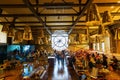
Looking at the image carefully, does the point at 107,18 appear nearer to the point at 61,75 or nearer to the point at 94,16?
the point at 94,16

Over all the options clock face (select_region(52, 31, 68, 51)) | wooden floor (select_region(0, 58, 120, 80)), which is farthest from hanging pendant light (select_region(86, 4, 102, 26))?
clock face (select_region(52, 31, 68, 51))

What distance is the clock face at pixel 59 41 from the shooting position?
76.2 ft

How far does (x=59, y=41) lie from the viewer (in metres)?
23.8

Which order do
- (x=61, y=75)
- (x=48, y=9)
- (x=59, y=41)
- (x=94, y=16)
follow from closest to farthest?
(x=94, y=16) < (x=48, y=9) < (x=61, y=75) < (x=59, y=41)

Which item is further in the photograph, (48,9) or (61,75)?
(61,75)

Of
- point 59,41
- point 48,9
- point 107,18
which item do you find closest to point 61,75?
point 48,9

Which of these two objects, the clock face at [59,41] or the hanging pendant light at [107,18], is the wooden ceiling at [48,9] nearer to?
the hanging pendant light at [107,18]

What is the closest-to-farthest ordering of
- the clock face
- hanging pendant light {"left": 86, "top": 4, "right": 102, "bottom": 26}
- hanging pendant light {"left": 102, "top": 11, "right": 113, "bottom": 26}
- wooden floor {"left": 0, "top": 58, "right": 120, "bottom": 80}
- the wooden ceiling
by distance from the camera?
hanging pendant light {"left": 86, "top": 4, "right": 102, "bottom": 26}, hanging pendant light {"left": 102, "top": 11, "right": 113, "bottom": 26}, wooden floor {"left": 0, "top": 58, "right": 120, "bottom": 80}, the wooden ceiling, the clock face

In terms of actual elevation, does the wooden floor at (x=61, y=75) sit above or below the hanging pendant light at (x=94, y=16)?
below

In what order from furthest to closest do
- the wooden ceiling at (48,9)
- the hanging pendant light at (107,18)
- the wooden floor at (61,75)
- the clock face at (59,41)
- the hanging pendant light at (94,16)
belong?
the clock face at (59,41)
the wooden ceiling at (48,9)
the wooden floor at (61,75)
the hanging pendant light at (107,18)
the hanging pendant light at (94,16)

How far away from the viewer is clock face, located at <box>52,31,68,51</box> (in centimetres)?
2323

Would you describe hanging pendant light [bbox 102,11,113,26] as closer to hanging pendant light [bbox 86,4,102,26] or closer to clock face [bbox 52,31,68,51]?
hanging pendant light [bbox 86,4,102,26]

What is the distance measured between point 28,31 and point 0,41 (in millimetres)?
2810

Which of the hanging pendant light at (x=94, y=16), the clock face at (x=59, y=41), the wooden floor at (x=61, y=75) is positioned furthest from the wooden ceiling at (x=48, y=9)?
the clock face at (x=59, y=41)
